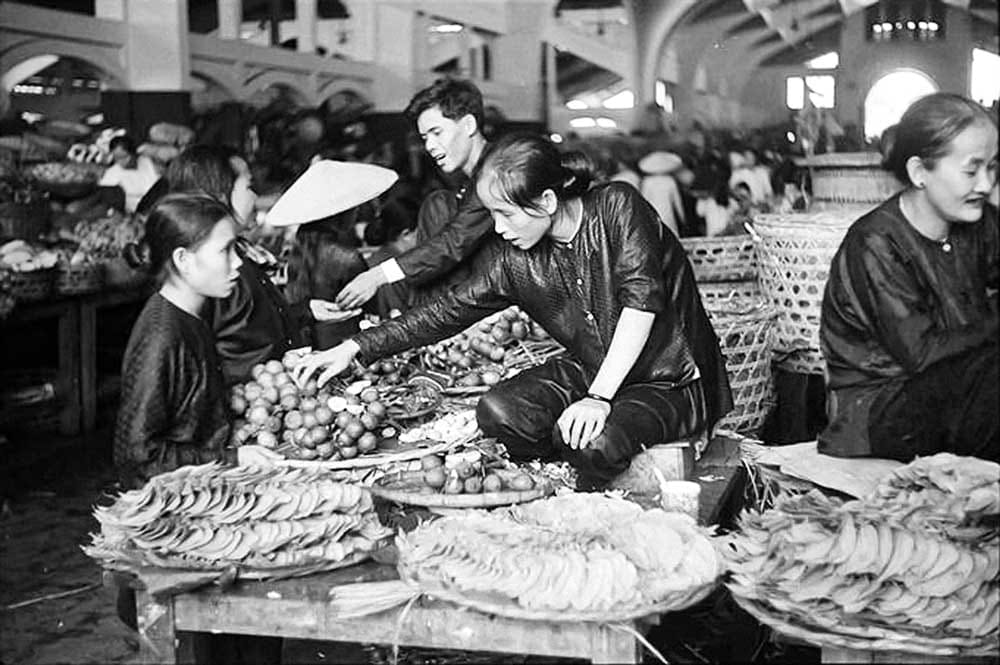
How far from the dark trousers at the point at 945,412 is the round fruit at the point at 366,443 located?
1.26 meters

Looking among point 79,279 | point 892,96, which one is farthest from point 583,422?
point 79,279

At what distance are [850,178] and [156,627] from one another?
1.87m

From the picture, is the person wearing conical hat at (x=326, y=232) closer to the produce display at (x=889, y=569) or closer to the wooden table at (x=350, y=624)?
the wooden table at (x=350, y=624)

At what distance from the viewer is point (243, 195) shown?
12.1 feet

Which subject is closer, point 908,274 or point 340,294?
point 908,274

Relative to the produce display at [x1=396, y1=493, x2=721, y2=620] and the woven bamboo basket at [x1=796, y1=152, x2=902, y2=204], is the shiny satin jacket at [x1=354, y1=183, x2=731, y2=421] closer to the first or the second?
the woven bamboo basket at [x1=796, y1=152, x2=902, y2=204]

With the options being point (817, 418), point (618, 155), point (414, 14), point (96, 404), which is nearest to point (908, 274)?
point (817, 418)

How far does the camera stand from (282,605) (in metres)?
2.80

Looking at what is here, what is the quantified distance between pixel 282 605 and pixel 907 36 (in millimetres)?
1876

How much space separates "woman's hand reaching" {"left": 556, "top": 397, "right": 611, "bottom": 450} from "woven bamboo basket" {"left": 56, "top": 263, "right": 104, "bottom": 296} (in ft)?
8.80

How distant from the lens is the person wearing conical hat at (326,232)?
3.64m

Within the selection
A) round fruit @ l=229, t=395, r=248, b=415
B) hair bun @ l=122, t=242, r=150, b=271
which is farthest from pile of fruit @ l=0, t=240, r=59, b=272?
round fruit @ l=229, t=395, r=248, b=415

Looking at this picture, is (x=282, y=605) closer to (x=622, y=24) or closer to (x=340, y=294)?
(x=340, y=294)

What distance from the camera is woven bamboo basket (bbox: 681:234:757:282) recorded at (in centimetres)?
348
